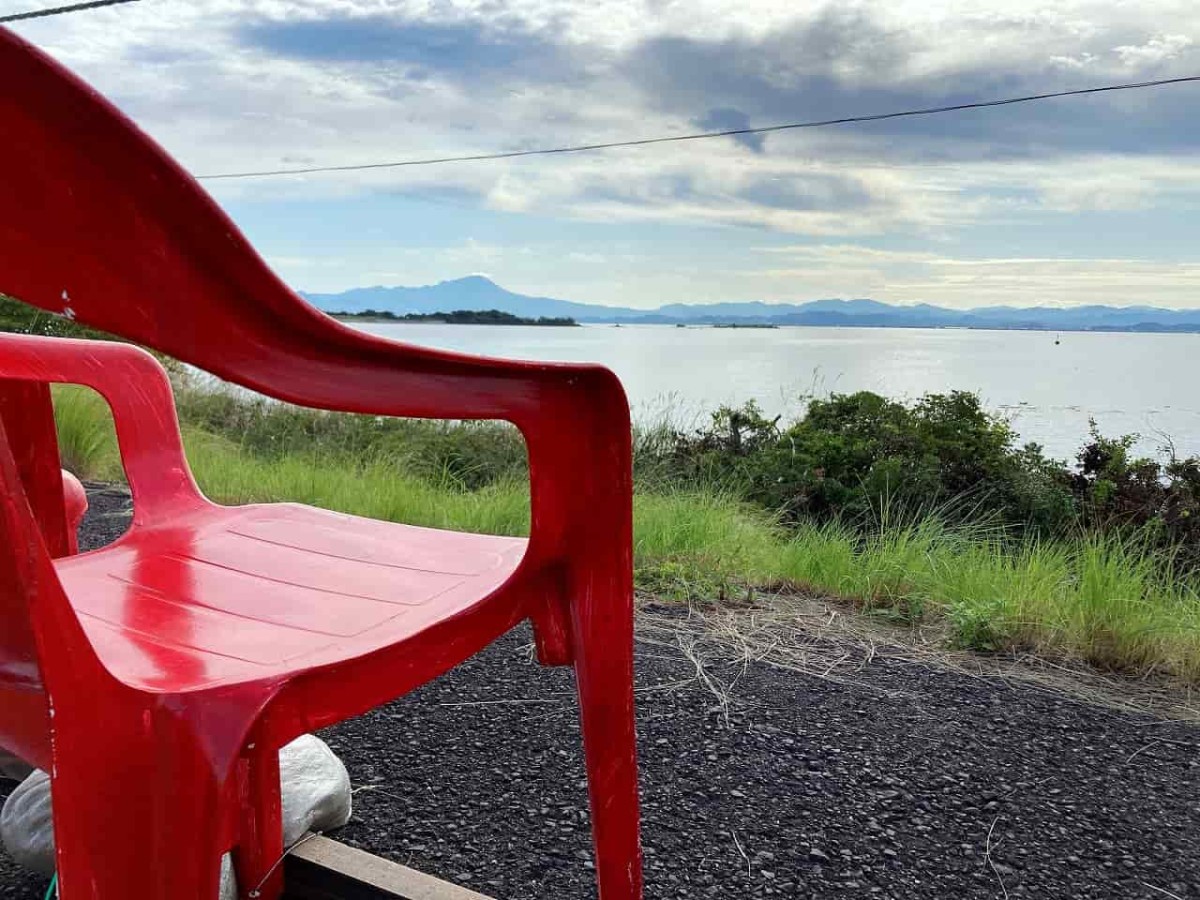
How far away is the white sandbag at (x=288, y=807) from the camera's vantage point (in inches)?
48.4

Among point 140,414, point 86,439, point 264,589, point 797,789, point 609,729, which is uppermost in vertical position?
point 140,414

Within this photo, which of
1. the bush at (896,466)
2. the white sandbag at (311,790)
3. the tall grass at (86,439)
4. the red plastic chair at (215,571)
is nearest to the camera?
the red plastic chair at (215,571)

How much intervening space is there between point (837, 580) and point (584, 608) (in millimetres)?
1982

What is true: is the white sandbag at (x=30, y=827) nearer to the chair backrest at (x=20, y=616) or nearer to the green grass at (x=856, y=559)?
the chair backrest at (x=20, y=616)

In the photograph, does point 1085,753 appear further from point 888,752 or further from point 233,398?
point 233,398

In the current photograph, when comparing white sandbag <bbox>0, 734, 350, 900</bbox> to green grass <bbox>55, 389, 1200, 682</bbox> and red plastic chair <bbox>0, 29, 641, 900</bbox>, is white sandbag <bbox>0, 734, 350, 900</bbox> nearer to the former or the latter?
red plastic chair <bbox>0, 29, 641, 900</bbox>

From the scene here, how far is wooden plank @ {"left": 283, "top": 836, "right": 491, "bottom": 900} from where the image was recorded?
1161 mm

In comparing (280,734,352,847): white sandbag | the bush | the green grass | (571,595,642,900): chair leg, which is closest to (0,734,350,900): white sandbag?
(280,734,352,847): white sandbag

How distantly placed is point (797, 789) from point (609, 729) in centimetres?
74

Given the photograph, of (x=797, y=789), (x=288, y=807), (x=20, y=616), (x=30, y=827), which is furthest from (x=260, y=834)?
(x=797, y=789)

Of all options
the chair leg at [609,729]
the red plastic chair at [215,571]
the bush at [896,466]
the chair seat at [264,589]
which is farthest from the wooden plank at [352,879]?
the bush at [896,466]

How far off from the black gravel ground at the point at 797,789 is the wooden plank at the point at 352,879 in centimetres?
11

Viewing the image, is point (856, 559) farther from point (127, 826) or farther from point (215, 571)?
point (127, 826)

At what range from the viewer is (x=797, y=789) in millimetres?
1554
